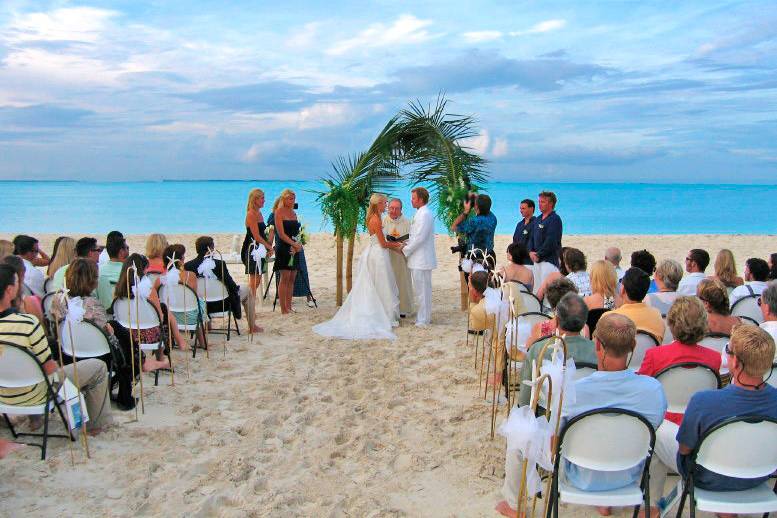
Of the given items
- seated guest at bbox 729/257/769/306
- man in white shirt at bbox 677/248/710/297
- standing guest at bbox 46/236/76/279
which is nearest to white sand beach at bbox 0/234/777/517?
standing guest at bbox 46/236/76/279

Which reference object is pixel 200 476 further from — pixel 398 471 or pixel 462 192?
pixel 462 192

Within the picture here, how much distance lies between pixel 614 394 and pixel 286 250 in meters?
6.86

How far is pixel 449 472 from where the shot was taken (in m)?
4.54

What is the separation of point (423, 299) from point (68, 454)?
215 inches

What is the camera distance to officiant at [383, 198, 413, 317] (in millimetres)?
9609

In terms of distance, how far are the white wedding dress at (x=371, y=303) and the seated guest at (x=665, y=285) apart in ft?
11.8

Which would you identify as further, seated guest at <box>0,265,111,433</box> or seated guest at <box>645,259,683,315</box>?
seated guest at <box>645,259,683,315</box>

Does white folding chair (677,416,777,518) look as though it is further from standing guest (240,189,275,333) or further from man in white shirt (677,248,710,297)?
standing guest (240,189,275,333)

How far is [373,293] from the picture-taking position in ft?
29.9

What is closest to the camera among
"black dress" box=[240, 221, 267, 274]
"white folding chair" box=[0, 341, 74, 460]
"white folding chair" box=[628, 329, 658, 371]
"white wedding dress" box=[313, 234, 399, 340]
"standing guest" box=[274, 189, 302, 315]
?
"white folding chair" box=[0, 341, 74, 460]

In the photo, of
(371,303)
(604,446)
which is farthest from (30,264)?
(604,446)

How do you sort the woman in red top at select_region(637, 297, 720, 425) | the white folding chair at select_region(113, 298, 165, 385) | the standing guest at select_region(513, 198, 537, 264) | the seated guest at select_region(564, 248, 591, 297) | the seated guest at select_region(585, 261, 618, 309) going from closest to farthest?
the woman in red top at select_region(637, 297, 720, 425)
the seated guest at select_region(585, 261, 618, 309)
the white folding chair at select_region(113, 298, 165, 385)
the seated guest at select_region(564, 248, 591, 297)
the standing guest at select_region(513, 198, 537, 264)

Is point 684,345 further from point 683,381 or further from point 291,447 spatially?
point 291,447

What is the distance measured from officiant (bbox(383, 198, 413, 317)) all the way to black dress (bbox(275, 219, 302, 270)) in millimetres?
1402
